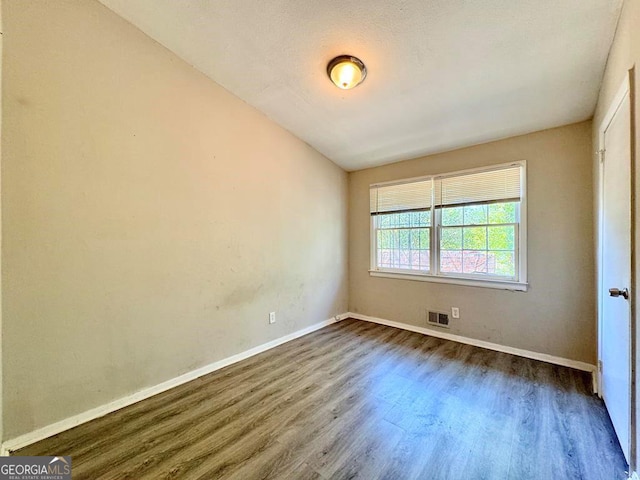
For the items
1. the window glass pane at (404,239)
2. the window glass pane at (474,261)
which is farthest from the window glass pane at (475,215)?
the window glass pane at (404,239)

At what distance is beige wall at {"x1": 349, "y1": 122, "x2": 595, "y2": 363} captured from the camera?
255 cm

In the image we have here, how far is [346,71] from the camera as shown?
Result: 2184 millimetres

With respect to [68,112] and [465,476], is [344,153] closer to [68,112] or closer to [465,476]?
[68,112]

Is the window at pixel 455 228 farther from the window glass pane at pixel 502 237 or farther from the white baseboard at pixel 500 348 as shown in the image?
the white baseboard at pixel 500 348

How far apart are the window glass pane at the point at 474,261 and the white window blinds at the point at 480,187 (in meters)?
0.61

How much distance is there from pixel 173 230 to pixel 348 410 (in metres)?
2.08

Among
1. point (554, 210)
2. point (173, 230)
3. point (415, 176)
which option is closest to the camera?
point (173, 230)

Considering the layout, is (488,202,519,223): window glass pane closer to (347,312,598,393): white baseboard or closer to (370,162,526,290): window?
(370,162,526,290): window

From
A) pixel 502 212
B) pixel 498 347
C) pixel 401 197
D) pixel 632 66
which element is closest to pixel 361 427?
pixel 498 347

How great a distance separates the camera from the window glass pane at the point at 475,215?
314 cm

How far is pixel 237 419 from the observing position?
1.89 metres

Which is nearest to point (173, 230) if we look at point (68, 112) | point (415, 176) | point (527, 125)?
point (68, 112)

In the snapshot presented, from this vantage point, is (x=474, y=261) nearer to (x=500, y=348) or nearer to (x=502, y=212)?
(x=502, y=212)

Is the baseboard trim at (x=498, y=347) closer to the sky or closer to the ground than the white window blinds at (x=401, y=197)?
closer to the ground
